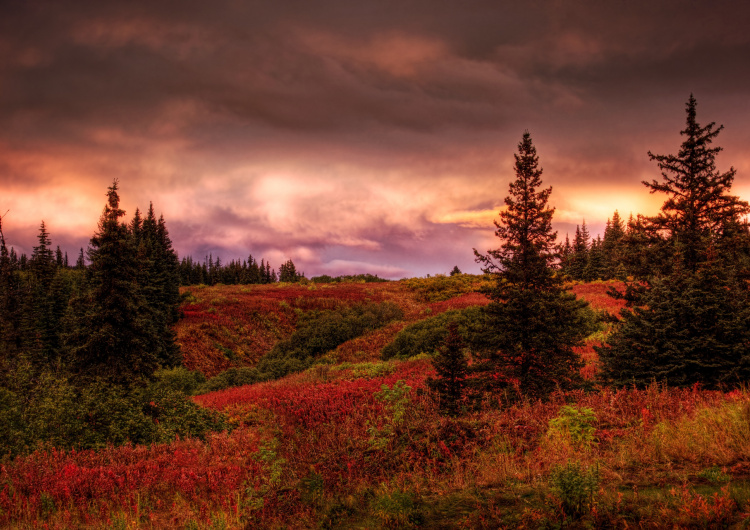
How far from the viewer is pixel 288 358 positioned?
28.0 metres

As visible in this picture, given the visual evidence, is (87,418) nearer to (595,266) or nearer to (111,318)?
(111,318)

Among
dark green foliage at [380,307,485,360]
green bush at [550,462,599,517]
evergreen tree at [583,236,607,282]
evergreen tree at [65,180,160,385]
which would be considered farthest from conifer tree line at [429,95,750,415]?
evergreen tree at [583,236,607,282]

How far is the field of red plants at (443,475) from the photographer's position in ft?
13.5

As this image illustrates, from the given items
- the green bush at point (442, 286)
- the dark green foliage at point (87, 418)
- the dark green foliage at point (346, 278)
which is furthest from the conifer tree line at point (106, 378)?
the dark green foliage at point (346, 278)

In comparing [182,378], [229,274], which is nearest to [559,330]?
[182,378]

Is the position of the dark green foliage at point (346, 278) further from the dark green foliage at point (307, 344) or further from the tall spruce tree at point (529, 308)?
the tall spruce tree at point (529, 308)

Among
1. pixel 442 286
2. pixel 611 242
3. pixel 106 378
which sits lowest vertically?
pixel 106 378

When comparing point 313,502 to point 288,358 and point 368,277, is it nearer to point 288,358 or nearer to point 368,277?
point 288,358

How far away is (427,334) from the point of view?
24016mm

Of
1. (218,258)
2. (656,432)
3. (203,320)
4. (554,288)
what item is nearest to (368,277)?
(203,320)

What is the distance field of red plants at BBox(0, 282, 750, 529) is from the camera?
4.11 m

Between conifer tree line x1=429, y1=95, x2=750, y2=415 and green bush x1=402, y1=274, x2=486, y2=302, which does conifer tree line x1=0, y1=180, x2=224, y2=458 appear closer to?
conifer tree line x1=429, y1=95, x2=750, y2=415

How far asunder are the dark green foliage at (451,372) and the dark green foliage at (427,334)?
38.9ft

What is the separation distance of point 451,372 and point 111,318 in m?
13.9
